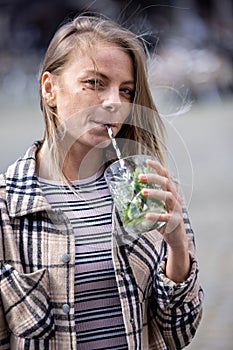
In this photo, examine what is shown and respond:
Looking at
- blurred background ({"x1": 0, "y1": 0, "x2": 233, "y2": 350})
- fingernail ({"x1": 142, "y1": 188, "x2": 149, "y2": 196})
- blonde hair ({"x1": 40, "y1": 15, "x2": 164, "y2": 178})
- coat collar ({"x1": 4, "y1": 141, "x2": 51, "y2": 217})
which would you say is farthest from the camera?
blurred background ({"x1": 0, "y1": 0, "x2": 233, "y2": 350})

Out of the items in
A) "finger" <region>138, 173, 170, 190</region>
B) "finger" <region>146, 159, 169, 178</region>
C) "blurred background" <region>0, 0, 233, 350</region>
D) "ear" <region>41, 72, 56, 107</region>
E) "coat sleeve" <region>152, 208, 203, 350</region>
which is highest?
"blurred background" <region>0, 0, 233, 350</region>

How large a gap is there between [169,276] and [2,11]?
46.5 ft

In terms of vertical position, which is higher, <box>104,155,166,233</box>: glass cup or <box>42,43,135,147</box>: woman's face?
<box>42,43,135,147</box>: woman's face

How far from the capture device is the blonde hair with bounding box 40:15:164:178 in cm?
192

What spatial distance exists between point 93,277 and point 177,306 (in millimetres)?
210

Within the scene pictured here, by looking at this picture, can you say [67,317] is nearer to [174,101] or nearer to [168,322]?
[168,322]

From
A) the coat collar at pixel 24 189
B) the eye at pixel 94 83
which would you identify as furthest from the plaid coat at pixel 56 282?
the eye at pixel 94 83

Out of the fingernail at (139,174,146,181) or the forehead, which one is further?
the forehead

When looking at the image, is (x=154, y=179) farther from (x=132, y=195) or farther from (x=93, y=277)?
(x=93, y=277)

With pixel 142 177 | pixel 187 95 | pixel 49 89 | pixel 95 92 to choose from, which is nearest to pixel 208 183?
pixel 187 95

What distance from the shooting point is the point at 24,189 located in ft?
6.09

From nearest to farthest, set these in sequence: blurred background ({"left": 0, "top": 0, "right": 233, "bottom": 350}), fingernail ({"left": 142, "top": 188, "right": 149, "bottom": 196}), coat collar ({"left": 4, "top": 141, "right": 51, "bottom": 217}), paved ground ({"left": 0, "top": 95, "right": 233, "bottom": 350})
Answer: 1. fingernail ({"left": 142, "top": 188, "right": 149, "bottom": 196})
2. coat collar ({"left": 4, "top": 141, "right": 51, "bottom": 217})
3. blurred background ({"left": 0, "top": 0, "right": 233, "bottom": 350})
4. paved ground ({"left": 0, "top": 95, "right": 233, "bottom": 350})

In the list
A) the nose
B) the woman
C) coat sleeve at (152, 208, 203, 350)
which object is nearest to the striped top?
the woman

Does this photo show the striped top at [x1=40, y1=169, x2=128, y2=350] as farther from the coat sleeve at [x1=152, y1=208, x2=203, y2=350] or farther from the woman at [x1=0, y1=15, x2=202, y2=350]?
the coat sleeve at [x1=152, y1=208, x2=203, y2=350]
